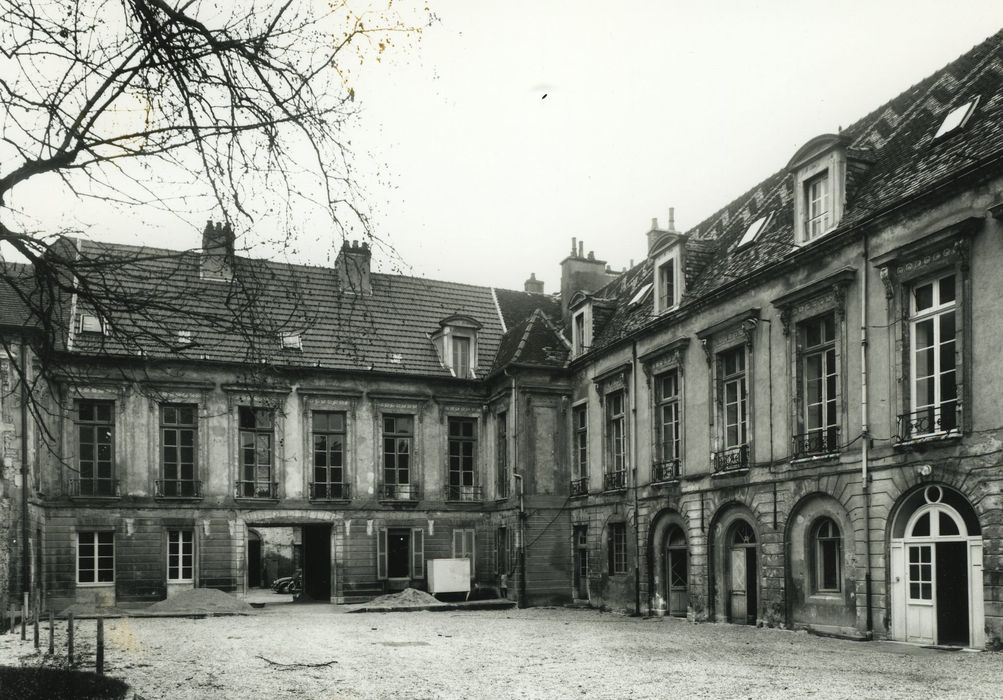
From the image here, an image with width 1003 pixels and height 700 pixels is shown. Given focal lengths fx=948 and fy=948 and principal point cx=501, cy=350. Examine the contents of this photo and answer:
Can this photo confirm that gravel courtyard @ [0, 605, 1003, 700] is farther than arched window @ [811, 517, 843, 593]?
No

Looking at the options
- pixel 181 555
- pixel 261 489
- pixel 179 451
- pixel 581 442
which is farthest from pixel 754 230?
pixel 181 555

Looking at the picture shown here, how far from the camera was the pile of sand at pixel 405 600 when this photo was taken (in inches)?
1007

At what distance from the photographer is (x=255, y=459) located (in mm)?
27797

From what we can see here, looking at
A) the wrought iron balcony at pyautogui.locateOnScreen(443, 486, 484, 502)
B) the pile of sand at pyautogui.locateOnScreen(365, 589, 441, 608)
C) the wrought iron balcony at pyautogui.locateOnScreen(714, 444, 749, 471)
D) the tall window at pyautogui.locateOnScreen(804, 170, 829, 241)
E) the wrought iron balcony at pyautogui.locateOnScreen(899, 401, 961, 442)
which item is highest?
the tall window at pyautogui.locateOnScreen(804, 170, 829, 241)

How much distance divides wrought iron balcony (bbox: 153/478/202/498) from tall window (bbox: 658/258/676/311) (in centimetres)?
1391

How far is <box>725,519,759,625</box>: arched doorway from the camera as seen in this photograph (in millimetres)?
19562

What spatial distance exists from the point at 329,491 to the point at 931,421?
1821 cm

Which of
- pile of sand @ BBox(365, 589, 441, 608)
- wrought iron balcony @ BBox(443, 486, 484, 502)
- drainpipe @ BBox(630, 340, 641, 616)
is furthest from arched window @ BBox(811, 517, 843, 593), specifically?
wrought iron balcony @ BBox(443, 486, 484, 502)

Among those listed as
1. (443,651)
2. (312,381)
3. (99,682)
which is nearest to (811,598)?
(443,651)

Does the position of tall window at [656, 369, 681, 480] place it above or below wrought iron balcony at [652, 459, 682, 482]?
above

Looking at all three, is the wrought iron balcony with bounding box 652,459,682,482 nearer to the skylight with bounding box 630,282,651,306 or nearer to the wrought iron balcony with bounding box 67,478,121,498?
the skylight with bounding box 630,282,651,306

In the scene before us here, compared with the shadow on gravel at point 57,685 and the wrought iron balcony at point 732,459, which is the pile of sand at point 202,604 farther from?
the shadow on gravel at point 57,685

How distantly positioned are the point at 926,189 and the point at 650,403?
9616mm

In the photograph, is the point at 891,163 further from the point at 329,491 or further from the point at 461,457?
the point at 329,491
